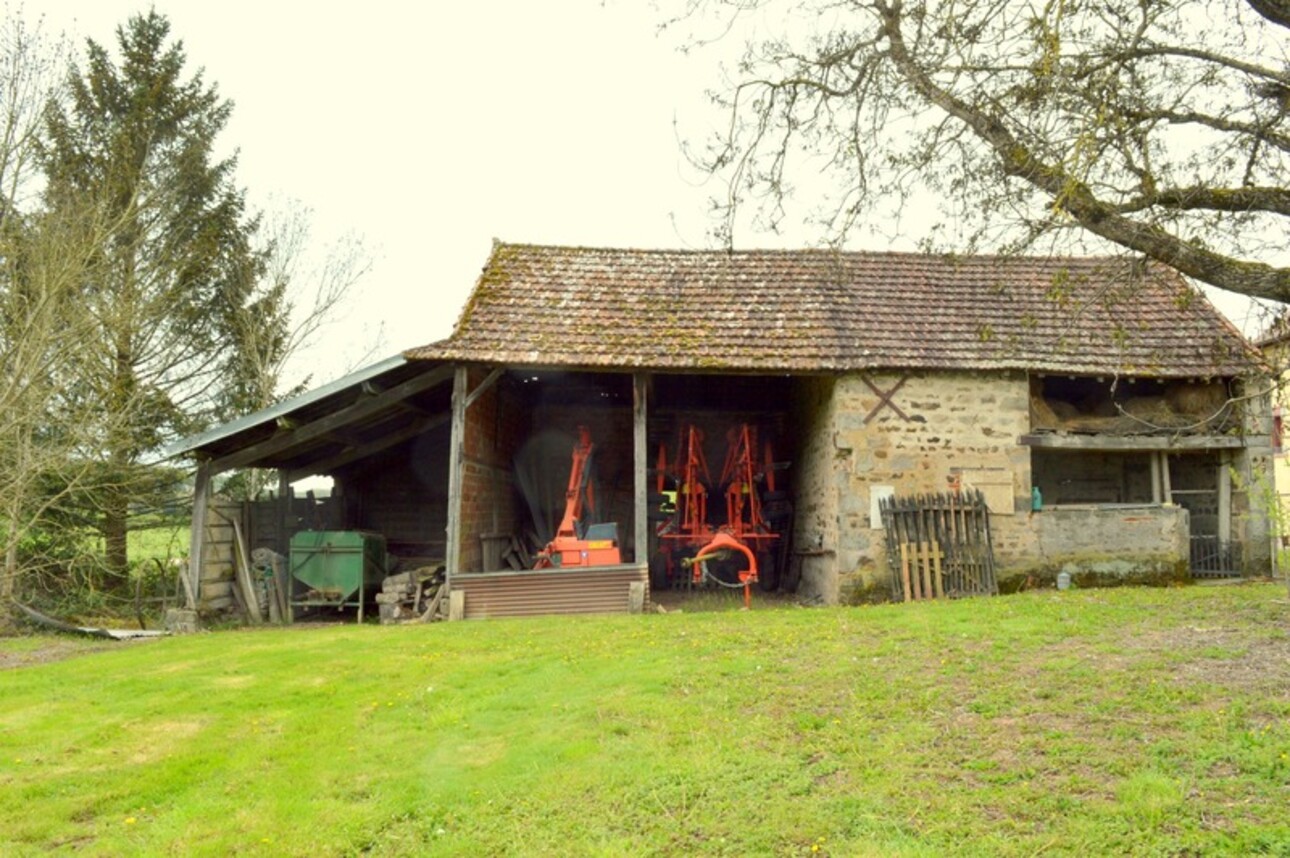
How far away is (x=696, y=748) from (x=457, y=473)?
7210 mm

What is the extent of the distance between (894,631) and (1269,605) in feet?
12.9

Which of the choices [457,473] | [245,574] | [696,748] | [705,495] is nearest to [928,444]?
[705,495]

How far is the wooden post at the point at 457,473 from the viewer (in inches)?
437

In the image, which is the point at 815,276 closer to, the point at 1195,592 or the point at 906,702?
the point at 1195,592

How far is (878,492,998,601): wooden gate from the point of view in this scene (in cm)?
1101

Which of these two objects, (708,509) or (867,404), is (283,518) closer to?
(708,509)

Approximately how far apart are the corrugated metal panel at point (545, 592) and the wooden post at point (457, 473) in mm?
276

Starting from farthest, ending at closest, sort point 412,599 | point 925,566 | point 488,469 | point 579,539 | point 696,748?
point 488,469, point 579,539, point 412,599, point 925,566, point 696,748

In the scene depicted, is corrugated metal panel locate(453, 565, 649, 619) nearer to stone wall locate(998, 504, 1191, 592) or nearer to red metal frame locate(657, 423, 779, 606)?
red metal frame locate(657, 423, 779, 606)

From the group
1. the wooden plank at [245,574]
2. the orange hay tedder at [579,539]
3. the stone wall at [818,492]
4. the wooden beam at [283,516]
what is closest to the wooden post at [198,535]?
the wooden plank at [245,574]

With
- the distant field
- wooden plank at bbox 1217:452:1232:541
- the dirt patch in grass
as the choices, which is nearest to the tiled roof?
wooden plank at bbox 1217:452:1232:541

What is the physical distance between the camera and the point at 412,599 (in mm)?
11828

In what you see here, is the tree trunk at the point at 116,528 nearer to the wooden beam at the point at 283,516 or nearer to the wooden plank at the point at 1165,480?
the wooden beam at the point at 283,516

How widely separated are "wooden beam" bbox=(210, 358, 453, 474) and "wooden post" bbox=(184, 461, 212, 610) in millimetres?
176
